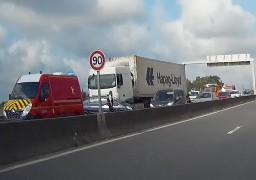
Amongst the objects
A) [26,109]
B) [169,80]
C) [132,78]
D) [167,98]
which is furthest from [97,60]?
[169,80]

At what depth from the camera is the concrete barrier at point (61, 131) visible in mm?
11086

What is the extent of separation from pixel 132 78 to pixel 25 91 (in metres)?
16.1

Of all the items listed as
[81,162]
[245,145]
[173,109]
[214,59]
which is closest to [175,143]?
[245,145]

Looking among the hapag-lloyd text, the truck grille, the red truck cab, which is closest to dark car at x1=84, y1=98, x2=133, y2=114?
the red truck cab

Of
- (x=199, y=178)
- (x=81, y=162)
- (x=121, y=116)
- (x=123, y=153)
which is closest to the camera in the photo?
(x=199, y=178)

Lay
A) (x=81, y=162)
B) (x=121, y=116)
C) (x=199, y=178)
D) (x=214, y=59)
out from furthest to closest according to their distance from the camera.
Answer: (x=214, y=59) < (x=121, y=116) < (x=81, y=162) < (x=199, y=178)

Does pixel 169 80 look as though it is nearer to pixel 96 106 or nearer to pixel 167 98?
pixel 167 98

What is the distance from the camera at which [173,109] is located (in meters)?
25.6

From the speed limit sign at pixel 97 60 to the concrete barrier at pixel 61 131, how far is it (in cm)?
176

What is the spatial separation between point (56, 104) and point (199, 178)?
13971mm

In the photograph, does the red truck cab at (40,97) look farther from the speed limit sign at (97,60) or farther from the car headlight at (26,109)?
the speed limit sign at (97,60)

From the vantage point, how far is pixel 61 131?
13.5 m

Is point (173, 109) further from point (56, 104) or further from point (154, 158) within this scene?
point (154, 158)

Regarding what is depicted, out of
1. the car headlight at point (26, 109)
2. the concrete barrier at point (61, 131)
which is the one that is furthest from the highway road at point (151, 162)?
the car headlight at point (26, 109)
